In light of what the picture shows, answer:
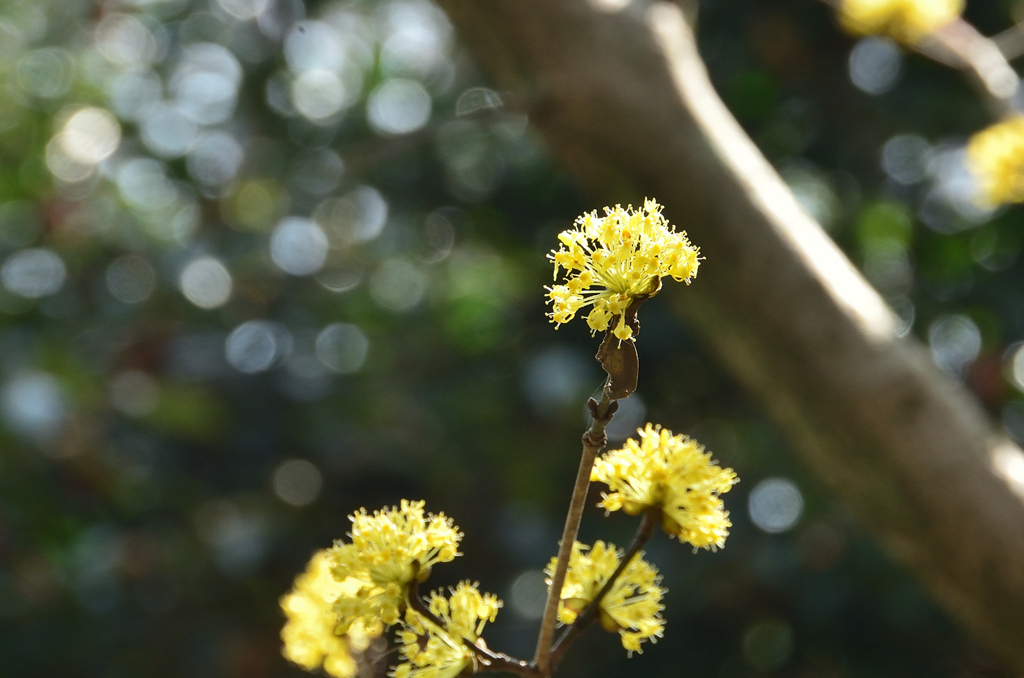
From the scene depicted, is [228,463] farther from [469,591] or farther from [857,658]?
[469,591]

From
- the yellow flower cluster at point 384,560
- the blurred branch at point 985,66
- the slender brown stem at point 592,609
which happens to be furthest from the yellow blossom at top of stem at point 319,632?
the blurred branch at point 985,66

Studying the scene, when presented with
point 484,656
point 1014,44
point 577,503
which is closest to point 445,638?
point 484,656

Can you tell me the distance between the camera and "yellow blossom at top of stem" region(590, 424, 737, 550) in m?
0.46

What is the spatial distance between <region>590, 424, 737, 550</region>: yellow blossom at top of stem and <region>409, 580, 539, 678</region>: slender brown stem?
9 centimetres

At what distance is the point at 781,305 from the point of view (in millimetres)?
1026

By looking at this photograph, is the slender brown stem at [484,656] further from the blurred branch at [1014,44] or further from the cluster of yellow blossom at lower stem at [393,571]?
the blurred branch at [1014,44]

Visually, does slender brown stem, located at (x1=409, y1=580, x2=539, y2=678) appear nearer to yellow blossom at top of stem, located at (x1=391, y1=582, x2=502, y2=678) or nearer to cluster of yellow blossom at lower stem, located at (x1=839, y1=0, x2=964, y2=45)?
yellow blossom at top of stem, located at (x1=391, y1=582, x2=502, y2=678)

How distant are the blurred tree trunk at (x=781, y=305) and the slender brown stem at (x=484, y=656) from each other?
0.69 m

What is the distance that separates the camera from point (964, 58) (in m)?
1.32

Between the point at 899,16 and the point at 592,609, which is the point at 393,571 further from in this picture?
the point at 899,16

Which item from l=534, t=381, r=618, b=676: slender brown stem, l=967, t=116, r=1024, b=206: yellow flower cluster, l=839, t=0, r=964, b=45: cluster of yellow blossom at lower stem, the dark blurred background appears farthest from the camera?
the dark blurred background

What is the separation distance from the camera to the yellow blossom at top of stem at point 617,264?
0.37 m

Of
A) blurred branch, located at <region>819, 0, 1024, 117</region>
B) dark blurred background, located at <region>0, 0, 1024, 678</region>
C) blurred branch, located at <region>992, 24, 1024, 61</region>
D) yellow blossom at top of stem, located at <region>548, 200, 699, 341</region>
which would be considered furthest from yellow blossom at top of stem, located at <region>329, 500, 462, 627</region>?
dark blurred background, located at <region>0, 0, 1024, 678</region>

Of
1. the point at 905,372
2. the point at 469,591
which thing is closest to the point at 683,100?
the point at 905,372
